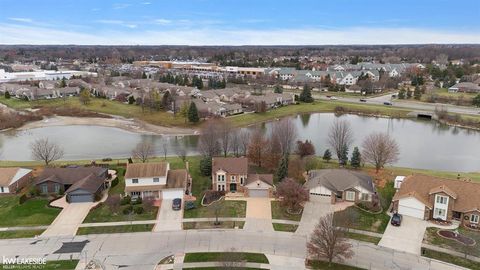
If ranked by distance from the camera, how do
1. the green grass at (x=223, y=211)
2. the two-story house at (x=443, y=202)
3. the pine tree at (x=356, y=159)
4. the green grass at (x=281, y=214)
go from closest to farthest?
the two-story house at (x=443, y=202) < the green grass at (x=281, y=214) < the green grass at (x=223, y=211) < the pine tree at (x=356, y=159)

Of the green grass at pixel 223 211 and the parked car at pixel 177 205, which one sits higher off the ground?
the parked car at pixel 177 205

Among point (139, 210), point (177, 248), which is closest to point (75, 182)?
point (139, 210)

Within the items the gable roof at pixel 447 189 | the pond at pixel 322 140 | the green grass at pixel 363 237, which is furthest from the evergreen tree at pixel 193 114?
the green grass at pixel 363 237

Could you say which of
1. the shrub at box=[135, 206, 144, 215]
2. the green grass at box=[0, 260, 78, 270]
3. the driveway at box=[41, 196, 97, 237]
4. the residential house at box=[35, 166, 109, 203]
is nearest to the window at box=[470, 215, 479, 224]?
the shrub at box=[135, 206, 144, 215]

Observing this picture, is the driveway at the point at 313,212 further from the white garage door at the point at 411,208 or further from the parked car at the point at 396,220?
the white garage door at the point at 411,208

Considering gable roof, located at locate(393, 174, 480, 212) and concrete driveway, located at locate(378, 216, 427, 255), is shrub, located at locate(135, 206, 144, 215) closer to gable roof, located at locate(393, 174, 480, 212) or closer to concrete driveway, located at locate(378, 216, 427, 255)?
concrete driveway, located at locate(378, 216, 427, 255)

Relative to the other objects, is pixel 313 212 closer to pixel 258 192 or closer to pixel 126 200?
pixel 258 192

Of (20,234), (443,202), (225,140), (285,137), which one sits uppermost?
(285,137)

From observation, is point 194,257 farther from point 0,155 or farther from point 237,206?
point 0,155
